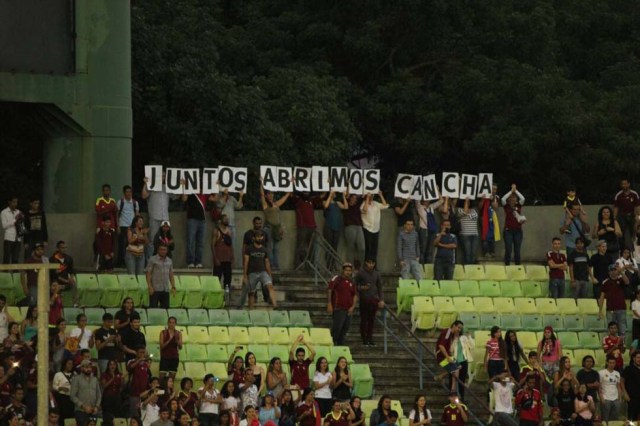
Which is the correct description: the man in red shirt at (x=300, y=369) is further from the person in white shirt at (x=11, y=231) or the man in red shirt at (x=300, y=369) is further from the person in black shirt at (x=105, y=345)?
the person in white shirt at (x=11, y=231)

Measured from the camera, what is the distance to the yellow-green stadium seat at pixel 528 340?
33531mm

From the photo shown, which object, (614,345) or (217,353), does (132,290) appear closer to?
(217,353)

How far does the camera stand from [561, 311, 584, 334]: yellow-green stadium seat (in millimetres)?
34688

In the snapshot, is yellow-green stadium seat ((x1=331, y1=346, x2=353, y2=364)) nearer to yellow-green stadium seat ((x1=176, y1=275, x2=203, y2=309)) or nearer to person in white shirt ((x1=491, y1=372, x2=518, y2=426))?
person in white shirt ((x1=491, y1=372, x2=518, y2=426))

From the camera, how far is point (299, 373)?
30625 mm

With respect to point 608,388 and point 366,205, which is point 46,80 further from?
point 608,388

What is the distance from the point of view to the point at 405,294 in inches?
1367

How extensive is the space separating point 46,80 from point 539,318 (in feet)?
30.2

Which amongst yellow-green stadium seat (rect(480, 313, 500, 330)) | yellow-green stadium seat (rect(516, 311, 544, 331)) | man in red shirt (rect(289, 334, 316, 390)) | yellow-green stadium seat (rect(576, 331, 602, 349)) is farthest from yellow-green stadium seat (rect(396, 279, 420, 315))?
man in red shirt (rect(289, 334, 316, 390))

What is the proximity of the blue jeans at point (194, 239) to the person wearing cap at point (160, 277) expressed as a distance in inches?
88.2

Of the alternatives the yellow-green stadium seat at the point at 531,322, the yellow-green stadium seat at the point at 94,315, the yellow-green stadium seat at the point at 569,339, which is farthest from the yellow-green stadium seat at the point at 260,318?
the yellow-green stadium seat at the point at 569,339

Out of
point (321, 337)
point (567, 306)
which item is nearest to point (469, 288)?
point (567, 306)

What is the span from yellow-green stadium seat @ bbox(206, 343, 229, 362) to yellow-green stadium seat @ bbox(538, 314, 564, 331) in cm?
600

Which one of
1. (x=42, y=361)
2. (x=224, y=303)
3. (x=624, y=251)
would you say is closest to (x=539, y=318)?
(x=624, y=251)
